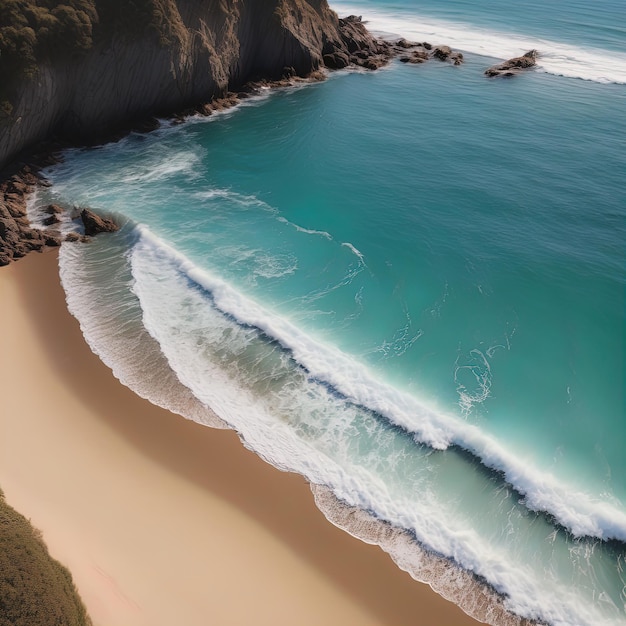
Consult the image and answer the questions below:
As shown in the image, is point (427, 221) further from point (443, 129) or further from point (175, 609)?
point (175, 609)

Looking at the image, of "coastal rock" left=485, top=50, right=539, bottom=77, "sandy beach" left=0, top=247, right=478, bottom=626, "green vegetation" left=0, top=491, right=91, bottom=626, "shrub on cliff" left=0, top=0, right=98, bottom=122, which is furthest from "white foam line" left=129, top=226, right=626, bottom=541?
"coastal rock" left=485, top=50, right=539, bottom=77

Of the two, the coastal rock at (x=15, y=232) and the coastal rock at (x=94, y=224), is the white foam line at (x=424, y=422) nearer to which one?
the coastal rock at (x=94, y=224)

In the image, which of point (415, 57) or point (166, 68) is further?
point (415, 57)

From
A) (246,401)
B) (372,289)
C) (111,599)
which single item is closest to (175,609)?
(111,599)

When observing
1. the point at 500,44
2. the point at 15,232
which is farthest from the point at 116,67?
the point at 500,44

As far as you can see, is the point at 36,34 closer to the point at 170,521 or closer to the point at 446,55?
the point at 170,521

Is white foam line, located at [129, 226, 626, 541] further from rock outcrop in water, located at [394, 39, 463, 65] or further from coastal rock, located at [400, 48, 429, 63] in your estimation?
rock outcrop in water, located at [394, 39, 463, 65]
